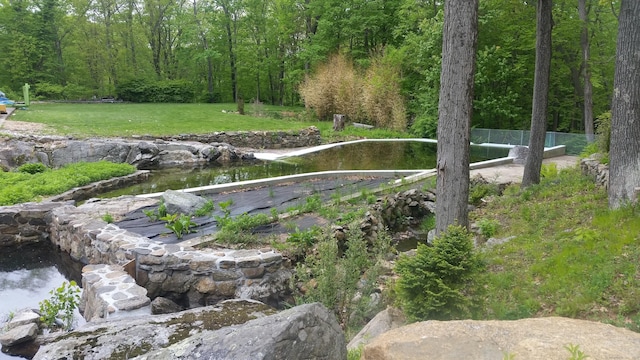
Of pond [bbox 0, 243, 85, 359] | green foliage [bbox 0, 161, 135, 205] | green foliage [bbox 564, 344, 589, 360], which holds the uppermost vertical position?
green foliage [bbox 564, 344, 589, 360]

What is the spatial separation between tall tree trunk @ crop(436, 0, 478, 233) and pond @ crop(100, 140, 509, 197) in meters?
6.00

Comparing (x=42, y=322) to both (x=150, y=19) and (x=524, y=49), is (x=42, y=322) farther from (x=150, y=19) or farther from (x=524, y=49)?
(x=150, y=19)

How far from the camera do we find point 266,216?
640 centimetres

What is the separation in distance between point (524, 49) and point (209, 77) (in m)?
19.9

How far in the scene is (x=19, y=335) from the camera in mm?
4039

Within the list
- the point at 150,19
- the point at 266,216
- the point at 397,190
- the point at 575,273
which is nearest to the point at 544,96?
the point at 397,190

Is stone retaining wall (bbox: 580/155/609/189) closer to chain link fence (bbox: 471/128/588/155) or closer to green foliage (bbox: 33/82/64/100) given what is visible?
chain link fence (bbox: 471/128/588/155)

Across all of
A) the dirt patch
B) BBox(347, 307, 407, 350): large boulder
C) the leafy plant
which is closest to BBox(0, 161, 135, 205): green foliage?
the leafy plant

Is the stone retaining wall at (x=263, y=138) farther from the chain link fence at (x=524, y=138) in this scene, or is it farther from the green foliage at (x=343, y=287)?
the green foliage at (x=343, y=287)

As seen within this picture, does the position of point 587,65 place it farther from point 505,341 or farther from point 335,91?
point 505,341

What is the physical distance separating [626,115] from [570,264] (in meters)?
2.15

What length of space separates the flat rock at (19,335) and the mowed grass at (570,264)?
13.1 ft

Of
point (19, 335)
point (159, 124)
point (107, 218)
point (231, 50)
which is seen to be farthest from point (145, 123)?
point (231, 50)

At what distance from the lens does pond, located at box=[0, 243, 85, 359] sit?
515 cm
